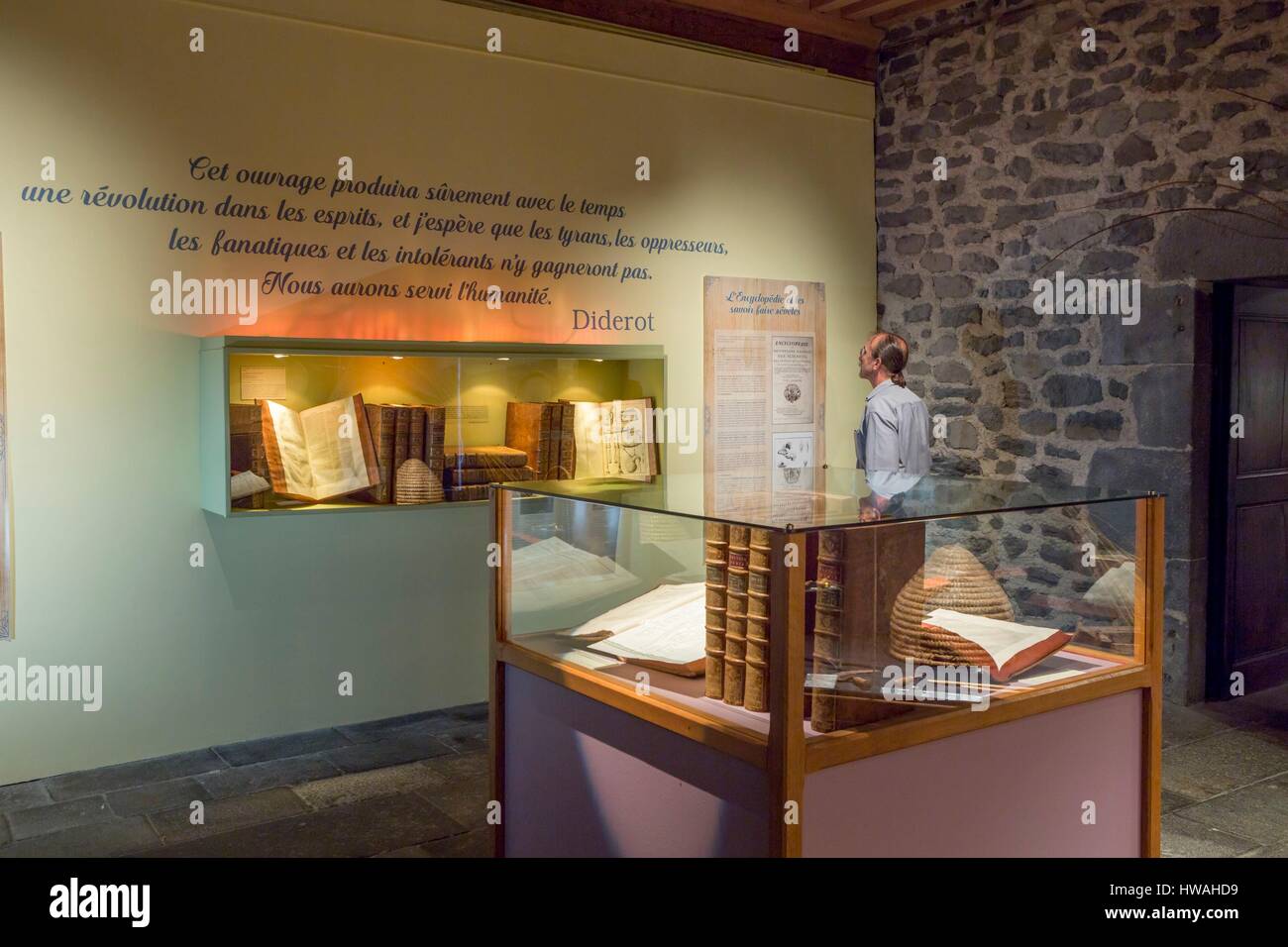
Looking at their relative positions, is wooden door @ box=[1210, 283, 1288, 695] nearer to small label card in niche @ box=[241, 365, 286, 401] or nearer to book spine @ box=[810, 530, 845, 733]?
book spine @ box=[810, 530, 845, 733]

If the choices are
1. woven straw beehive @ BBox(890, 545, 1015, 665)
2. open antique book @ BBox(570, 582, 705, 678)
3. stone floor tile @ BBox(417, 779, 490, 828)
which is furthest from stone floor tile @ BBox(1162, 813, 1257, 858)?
stone floor tile @ BBox(417, 779, 490, 828)

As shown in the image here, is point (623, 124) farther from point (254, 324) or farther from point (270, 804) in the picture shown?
point (270, 804)

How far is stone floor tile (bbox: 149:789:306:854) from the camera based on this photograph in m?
4.03

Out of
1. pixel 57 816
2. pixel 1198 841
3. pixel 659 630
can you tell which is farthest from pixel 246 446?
pixel 1198 841

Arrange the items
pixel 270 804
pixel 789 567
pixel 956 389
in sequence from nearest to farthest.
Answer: pixel 789 567 → pixel 270 804 → pixel 956 389

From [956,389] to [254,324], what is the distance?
12.6 ft

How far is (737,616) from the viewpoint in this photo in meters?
2.50

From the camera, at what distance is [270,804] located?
4.30 m

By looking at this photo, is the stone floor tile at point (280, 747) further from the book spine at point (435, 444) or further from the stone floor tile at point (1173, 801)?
the stone floor tile at point (1173, 801)

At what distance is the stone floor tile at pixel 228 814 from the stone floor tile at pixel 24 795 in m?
0.50

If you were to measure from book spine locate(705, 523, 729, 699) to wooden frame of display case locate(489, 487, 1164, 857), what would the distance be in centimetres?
9

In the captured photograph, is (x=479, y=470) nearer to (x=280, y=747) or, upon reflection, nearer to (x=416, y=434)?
(x=416, y=434)
